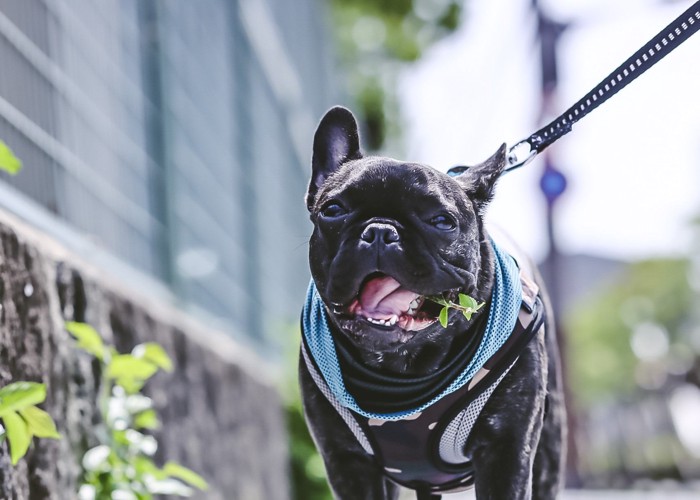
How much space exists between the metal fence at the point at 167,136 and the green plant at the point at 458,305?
86.6 inches

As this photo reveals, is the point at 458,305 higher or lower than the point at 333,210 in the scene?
lower

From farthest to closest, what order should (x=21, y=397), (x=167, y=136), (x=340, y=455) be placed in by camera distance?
(x=167, y=136) < (x=340, y=455) < (x=21, y=397)

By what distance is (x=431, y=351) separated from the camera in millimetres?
3008

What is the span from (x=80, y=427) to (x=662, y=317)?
6308 centimetres

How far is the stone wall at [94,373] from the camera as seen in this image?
3.85 meters

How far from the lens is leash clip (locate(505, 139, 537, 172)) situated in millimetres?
3471

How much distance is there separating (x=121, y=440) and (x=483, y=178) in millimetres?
1981

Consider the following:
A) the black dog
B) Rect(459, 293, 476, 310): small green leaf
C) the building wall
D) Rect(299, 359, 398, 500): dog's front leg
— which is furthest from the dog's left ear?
the building wall

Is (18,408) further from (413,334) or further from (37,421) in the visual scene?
(413,334)

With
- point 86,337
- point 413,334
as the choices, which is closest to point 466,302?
point 413,334

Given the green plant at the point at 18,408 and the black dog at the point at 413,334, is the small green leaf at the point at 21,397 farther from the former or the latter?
the black dog at the point at 413,334

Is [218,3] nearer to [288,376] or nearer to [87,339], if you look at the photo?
[288,376]

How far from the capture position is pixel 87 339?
13.8ft

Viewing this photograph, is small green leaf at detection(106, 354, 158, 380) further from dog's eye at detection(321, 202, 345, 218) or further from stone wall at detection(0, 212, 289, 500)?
dog's eye at detection(321, 202, 345, 218)
